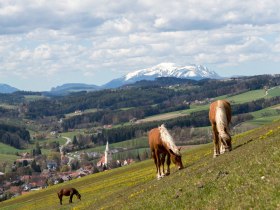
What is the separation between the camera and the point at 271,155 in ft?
68.4

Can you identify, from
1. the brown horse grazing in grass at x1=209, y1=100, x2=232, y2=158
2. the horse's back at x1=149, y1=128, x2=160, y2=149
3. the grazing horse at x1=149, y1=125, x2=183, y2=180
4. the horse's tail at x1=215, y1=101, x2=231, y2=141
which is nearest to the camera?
the horse's tail at x1=215, y1=101, x2=231, y2=141

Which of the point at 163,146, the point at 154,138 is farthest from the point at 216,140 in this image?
the point at 154,138

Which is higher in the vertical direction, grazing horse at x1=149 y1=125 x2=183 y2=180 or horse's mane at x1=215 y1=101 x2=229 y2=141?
horse's mane at x1=215 y1=101 x2=229 y2=141

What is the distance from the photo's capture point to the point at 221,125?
32656 mm

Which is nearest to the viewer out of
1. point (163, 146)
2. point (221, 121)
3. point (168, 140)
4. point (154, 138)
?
point (221, 121)

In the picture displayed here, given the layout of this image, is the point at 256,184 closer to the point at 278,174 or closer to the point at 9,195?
the point at 278,174

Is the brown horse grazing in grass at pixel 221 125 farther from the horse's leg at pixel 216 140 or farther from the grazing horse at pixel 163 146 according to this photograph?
the grazing horse at pixel 163 146

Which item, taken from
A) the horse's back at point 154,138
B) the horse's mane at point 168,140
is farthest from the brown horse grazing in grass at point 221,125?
the horse's back at point 154,138

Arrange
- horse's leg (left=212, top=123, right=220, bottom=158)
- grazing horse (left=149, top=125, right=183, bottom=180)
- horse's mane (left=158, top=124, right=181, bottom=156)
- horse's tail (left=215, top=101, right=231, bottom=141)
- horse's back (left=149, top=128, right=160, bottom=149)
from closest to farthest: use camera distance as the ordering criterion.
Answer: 1. horse's tail (left=215, top=101, right=231, bottom=141)
2. horse's leg (left=212, top=123, right=220, bottom=158)
3. horse's mane (left=158, top=124, right=181, bottom=156)
4. grazing horse (left=149, top=125, right=183, bottom=180)
5. horse's back (left=149, top=128, right=160, bottom=149)

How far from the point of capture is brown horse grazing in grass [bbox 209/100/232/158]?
32531 mm

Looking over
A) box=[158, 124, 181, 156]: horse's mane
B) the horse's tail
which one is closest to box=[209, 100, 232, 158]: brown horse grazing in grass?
the horse's tail

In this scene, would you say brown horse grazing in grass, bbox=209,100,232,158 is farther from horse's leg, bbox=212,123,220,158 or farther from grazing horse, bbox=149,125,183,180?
grazing horse, bbox=149,125,183,180

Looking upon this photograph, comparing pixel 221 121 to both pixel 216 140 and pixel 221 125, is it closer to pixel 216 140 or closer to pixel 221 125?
pixel 221 125

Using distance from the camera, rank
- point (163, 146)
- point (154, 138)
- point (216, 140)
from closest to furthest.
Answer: point (216, 140) < point (163, 146) < point (154, 138)
